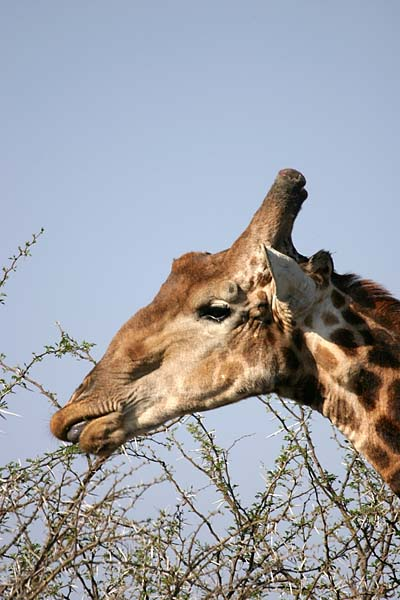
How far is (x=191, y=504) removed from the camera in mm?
7480

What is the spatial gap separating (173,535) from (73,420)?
5.17 ft

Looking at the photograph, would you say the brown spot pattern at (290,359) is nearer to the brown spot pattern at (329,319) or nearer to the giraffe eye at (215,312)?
the brown spot pattern at (329,319)

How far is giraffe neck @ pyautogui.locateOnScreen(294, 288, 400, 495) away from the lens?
5887 mm

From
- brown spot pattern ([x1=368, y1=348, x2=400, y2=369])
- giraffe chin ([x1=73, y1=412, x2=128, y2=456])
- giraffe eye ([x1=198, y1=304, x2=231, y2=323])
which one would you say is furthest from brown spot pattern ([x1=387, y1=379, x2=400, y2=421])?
giraffe chin ([x1=73, y1=412, x2=128, y2=456])

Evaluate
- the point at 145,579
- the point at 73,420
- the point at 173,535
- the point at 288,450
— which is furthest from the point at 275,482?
the point at 73,420

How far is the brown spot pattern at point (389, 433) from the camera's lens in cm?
583

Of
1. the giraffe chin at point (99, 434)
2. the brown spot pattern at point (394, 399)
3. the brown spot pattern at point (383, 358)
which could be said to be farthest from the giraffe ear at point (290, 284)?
the giraffe chin at point (99, 434)

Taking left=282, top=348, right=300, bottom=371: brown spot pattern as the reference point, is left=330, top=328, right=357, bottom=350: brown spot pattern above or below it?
below

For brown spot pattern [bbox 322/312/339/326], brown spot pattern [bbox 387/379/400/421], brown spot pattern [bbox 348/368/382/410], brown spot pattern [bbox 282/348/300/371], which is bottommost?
brown spot pattern [bbox 387/379/400/421]

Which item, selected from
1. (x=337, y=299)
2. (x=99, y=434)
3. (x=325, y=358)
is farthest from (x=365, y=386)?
(x=99, y=434)

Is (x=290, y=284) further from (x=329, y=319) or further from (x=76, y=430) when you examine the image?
(x=76, y=430)

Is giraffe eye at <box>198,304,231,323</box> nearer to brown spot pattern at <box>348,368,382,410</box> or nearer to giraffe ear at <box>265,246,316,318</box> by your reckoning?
giraffe ear at <box>265,246,316,318</box>

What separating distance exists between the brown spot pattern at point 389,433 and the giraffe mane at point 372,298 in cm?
61

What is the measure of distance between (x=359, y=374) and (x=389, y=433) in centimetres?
40
